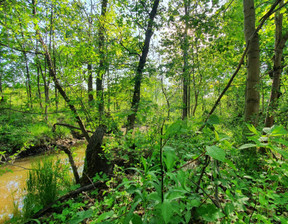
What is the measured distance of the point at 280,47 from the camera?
7.00ft

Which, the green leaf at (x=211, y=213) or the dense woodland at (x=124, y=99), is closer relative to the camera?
the green leaf at (x=211, y=213)

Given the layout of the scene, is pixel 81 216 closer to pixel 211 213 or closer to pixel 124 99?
pixel 211 213

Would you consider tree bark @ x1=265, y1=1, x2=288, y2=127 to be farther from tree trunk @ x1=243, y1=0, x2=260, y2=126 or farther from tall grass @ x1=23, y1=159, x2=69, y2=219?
tall grass @ x1=23, y1=159, x2=69, y2=219

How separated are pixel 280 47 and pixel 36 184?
17.0 feet

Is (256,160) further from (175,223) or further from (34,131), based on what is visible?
(34,131)

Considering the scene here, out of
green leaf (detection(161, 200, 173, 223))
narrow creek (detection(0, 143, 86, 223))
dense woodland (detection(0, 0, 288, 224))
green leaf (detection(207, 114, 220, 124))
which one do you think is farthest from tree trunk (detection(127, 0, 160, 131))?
green leaf (detection(161, 200, 173, 223))

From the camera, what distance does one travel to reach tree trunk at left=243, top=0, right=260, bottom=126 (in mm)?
2092

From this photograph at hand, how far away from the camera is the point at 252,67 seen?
2152mm

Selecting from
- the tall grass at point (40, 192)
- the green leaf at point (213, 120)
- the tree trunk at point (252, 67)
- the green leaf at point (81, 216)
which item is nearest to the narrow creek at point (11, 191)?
the tall grass at point (40, 192)

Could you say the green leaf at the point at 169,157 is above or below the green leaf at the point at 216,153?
below

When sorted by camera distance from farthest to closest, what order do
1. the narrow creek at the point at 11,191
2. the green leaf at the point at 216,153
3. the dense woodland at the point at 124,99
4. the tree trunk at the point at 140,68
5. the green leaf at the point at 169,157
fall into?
the tree trunk at the point at 140,68, the narrow creek at the point at 11,191, the dense woodland at the point at 124,99, the green leaf at the point at 169,157, the green leaf at the point at 216,153

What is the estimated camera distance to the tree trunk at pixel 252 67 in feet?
6.86

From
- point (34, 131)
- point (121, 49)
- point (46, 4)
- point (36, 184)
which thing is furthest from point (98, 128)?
point (34, 131)

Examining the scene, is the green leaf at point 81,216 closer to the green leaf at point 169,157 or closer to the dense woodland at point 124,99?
the dense woodland at point 124,99
